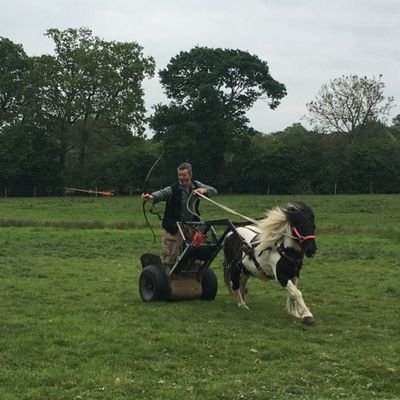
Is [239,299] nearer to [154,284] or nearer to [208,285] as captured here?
[208,285]

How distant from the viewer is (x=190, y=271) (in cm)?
1169

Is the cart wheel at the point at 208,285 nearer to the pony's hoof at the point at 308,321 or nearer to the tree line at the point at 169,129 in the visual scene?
the pony's hoof at the point at 308,321

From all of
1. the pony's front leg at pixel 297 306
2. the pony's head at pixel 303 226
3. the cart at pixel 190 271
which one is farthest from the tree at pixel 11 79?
the pony's front leg at pixel 297 306

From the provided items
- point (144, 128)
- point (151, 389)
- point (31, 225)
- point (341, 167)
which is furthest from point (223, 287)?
point (144, 128)

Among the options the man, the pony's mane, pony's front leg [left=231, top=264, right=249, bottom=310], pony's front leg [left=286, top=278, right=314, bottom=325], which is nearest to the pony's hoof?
pony's front leg [left=286, top=278, right=314, bottom=325]

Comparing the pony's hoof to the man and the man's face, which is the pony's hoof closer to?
the man

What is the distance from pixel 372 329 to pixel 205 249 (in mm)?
3191

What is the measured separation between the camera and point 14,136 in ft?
221

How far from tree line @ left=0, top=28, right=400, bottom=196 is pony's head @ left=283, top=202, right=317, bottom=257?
49.7m

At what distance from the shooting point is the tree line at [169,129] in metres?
61.6

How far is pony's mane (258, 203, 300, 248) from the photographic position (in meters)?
10.3

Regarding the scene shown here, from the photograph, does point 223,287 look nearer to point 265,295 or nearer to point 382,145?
point 265,295

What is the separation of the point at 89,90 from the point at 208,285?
55531 millimetres

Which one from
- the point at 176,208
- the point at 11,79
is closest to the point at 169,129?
the point at 11,79
